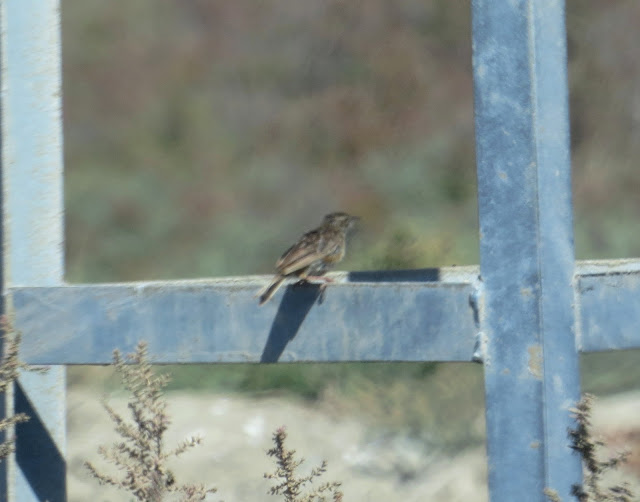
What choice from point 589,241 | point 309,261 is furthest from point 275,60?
point 309,261

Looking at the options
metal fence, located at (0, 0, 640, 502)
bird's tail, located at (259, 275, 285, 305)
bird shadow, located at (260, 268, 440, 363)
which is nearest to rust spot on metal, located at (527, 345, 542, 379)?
metal fence, located at (0, 0, 640, 502)

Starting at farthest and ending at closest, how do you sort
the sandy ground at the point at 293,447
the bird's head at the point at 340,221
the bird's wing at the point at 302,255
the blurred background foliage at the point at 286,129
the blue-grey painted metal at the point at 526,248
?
1. the blurred background foliage at the point at 286,129
2. the sandy ground at the point at 293,447
3. the bird's head at the point at 340,221
4. the bird's wing at the point at 302,255
5. the blue-grey painted metal at the point at 526,248

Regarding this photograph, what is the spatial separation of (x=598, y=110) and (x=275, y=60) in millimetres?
4633

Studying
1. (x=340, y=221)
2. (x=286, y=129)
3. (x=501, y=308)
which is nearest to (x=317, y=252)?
(x=340, y=221)

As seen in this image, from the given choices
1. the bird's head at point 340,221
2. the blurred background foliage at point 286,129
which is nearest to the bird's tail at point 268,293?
the bird's head at point 340,221

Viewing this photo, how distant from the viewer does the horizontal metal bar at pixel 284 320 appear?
1.85 m

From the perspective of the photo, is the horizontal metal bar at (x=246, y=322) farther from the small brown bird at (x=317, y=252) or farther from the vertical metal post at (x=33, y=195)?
the small brown bird at (x=317, y=252)

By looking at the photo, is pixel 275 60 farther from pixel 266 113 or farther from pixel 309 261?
pixel 309 261

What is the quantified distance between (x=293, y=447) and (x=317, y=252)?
3.12m

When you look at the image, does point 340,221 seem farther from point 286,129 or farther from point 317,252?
point 286,129

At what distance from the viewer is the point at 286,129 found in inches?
603

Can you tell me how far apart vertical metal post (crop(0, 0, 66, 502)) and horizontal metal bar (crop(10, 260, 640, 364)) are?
100 mm

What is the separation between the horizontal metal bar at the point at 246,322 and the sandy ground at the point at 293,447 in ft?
11.5

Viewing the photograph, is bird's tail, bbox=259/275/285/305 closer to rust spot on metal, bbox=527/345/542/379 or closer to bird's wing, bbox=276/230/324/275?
rust spot on metal, bbox=527/345/542/379
